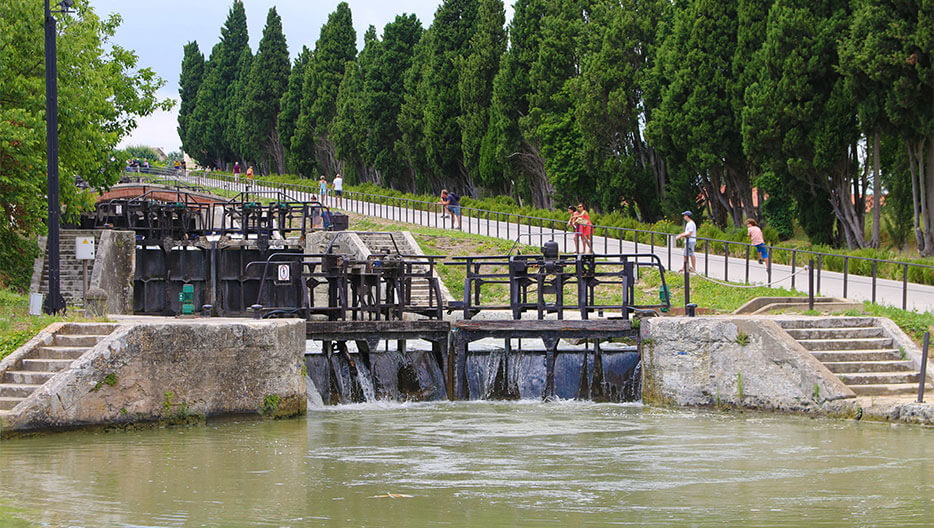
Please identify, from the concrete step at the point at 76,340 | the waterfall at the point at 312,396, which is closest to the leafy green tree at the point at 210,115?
the waterfall at the point at 312,396

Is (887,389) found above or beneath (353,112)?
beneath

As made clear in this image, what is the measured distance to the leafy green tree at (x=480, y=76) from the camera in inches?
2130

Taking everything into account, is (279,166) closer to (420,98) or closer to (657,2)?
(420,98)

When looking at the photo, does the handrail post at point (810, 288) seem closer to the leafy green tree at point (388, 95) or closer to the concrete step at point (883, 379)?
the concrete step at point (883, 379)

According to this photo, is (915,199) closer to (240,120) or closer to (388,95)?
(388,95)

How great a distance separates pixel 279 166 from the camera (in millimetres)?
81188

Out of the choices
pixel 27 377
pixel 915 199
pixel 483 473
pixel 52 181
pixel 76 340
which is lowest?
pixel 483 473

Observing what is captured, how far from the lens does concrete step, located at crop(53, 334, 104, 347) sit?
57.7ft

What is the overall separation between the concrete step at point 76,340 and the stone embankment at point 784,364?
8.69 meters

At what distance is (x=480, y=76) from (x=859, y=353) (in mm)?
37149

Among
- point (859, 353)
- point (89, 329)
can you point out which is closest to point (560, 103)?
point (859, 353)

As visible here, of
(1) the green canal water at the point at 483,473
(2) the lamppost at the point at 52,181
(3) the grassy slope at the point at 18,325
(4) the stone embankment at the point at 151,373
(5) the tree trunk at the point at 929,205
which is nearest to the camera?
(1) the green canal water at the point at 483,473

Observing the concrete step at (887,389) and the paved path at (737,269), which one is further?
the paved path at (737,269)

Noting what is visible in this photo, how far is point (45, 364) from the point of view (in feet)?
55.8
